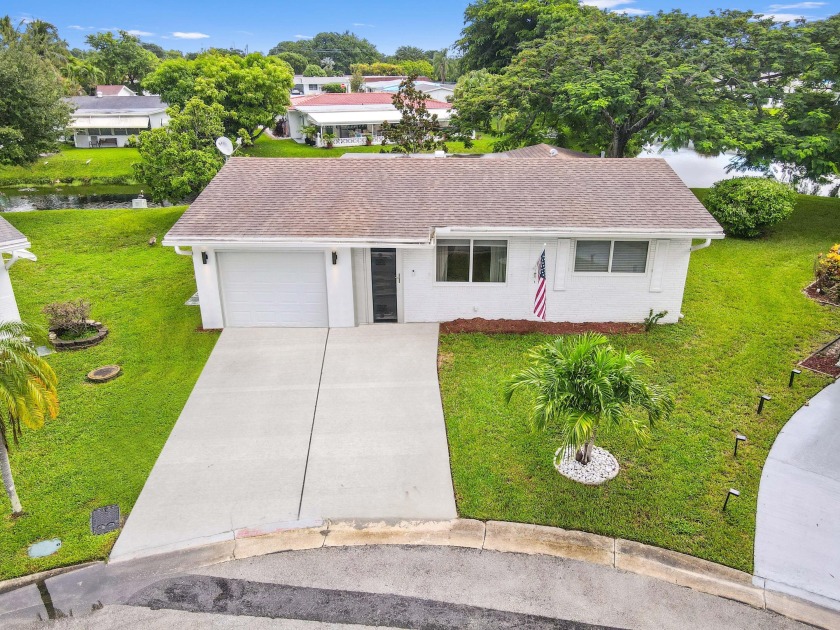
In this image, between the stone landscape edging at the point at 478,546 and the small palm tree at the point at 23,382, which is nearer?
the small palm tree at the point at 23,382

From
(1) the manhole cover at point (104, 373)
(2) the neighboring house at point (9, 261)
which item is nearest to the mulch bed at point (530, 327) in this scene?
(1) the manhole cover at point (104, 373)

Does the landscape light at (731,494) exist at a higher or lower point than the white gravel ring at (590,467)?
higher

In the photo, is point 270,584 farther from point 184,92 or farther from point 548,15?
point 184,92

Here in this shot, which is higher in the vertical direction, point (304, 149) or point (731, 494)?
point (304, 149)

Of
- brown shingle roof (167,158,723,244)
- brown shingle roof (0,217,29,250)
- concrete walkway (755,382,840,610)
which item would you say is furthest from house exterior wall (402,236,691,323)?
brown shingle roof (0,217,29,250)

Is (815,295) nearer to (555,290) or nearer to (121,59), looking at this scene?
(555,290)

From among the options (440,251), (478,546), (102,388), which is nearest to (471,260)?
(440,251)

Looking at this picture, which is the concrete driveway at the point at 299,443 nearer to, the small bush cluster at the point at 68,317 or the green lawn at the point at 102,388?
the green lawn at the point at 102,388
